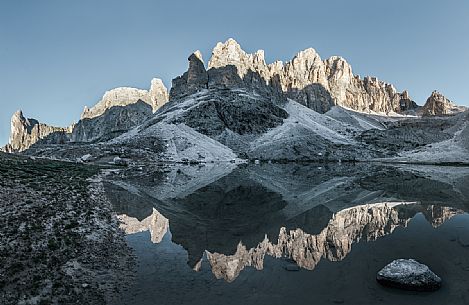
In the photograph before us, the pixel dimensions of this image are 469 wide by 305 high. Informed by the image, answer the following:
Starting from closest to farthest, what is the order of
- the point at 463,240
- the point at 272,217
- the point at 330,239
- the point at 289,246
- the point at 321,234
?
the point at 289,246 → the point at 463,240 → the point at 330,239 → the point at 321,234 → the point at 272,217

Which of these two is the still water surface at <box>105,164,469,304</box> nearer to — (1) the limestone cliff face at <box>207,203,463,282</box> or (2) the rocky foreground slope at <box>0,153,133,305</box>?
(1) the limestone cliff face at <box>207,203,463,282</box>

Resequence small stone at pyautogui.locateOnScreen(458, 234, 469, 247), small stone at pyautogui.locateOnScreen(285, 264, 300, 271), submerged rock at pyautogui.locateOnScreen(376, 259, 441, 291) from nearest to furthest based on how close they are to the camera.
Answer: submerged rock at pyautogui.locateOnScreen(376, 259, 441, 291), small stone at pyautogui.locateOnScreen(285, 264, 300, 271), small stone at pyautogui.locateOnScreen(458, 234, 469, 247)

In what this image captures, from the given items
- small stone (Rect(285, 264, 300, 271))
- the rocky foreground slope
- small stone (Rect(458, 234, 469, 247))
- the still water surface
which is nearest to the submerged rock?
the still water surface

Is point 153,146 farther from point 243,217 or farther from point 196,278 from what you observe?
point 196,278

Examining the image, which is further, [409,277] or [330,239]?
[330,239]

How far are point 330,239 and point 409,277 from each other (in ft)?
27.8

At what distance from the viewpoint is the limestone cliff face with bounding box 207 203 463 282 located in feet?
62.5

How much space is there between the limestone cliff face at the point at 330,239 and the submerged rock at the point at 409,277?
12.8ft

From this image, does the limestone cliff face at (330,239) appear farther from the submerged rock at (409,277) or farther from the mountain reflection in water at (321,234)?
the submerged rock at (409,277)

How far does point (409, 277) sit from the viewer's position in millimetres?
15094

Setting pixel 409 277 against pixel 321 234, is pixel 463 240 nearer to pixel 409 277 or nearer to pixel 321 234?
pixel 321 234

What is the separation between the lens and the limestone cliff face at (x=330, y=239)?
19.0 m

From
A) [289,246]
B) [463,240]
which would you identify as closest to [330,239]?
[289,246]

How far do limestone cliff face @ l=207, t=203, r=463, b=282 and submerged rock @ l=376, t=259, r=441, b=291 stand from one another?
390 cm
